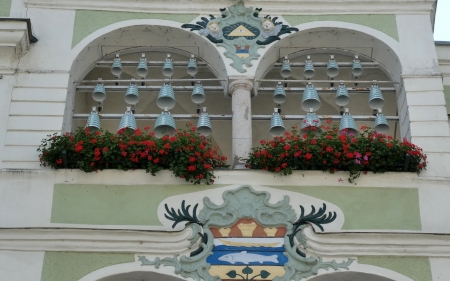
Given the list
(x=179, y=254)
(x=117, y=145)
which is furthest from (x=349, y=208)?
(x=117, y=145)

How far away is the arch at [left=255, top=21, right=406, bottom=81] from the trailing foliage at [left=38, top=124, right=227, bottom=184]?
80.7 inches

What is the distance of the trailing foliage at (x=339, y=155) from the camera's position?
461 inches

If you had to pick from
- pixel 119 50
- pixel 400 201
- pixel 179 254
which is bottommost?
pixel 179 254

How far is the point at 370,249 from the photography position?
1116 cm

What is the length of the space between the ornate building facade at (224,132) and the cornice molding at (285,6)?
19 mm

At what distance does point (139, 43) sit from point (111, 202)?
10.3 feet

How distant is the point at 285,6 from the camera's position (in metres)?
13.8

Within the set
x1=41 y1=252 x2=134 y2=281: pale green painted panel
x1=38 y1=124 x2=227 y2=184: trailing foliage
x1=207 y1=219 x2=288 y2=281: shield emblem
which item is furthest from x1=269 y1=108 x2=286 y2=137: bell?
x1=41 y1=252 x2=134 y2=281: pale green painted panel

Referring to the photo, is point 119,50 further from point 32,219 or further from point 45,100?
point 32,219

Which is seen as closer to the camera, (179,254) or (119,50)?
(179,254)

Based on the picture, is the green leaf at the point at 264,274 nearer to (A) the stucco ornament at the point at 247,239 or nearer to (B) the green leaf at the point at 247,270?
(A) the stucco ornament at the point at 247,239

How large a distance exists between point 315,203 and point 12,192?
11.4 feet

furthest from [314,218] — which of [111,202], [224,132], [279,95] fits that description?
[224,132]

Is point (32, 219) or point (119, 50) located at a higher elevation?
point (119, 50)
